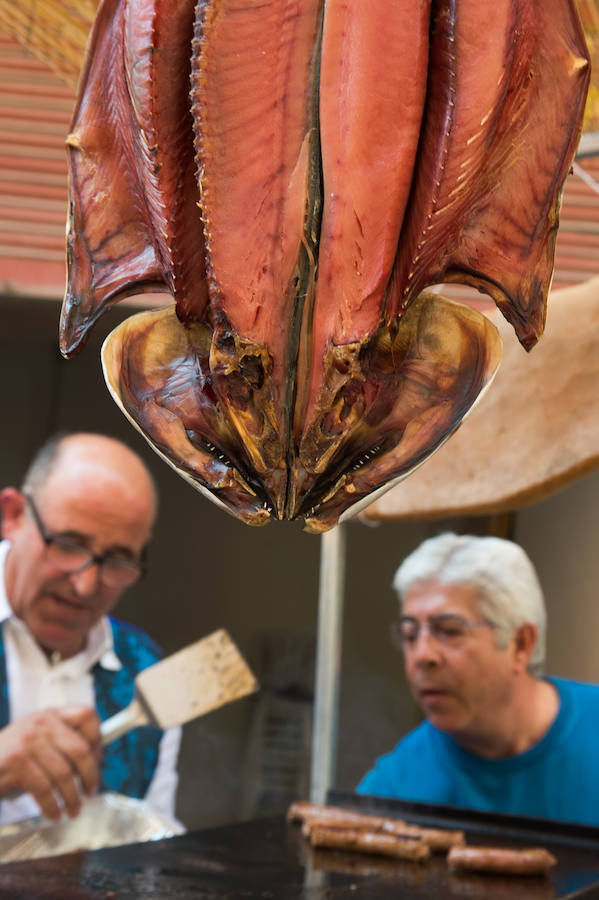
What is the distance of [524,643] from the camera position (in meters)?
2.20

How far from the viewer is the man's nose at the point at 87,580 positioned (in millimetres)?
2402

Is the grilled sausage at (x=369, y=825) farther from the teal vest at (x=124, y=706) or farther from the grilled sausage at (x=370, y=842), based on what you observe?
the teal vest at (x=124, y=706)

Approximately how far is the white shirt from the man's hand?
3.0 inches

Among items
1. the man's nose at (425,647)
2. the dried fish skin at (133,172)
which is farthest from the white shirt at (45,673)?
the dried fish skin at (133,172)

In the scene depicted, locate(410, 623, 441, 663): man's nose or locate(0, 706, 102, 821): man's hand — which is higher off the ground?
locate(410, 623, 441, 663): man's nose

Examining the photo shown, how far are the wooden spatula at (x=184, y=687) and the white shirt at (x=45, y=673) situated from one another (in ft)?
0.37

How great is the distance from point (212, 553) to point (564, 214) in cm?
118

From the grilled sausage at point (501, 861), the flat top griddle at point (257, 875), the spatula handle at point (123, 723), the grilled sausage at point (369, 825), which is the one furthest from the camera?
the spatula handle at point (123, 723)

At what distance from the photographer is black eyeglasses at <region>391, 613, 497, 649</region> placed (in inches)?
87.0

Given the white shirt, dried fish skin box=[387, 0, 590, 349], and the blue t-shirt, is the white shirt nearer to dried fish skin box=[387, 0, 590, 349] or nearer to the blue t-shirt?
the blue t-shirt

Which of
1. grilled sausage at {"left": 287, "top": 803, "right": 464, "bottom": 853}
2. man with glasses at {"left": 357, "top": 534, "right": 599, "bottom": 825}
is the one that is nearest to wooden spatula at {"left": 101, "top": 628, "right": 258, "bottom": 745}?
man with glasses at {"left": 357, "top": 534, "right": 599, "bottom": 825}

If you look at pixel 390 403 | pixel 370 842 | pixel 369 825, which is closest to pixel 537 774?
pixel 369 825

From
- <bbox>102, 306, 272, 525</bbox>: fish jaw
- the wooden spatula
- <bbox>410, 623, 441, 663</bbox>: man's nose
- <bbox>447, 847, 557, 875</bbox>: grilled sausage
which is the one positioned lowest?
<bbox>447, 847, 557, 875</bbox>: grilled sausage

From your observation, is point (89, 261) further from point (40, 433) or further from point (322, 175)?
→ point (40, 433)
